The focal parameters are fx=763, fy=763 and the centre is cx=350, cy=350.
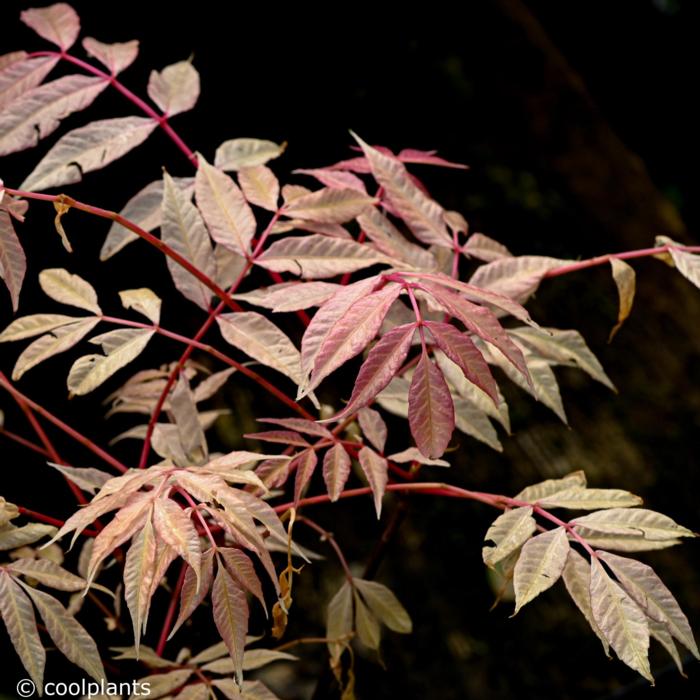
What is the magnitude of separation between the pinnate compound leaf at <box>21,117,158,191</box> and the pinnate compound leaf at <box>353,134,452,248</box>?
233 millimetres

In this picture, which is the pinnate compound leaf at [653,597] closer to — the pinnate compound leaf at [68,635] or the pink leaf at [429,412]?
the pink leaf at [429,412]

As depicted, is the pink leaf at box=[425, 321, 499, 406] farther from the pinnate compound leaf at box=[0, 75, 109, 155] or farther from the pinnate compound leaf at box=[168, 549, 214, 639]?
the pinnate compound leaf at box=[0, 75, 109, 155]

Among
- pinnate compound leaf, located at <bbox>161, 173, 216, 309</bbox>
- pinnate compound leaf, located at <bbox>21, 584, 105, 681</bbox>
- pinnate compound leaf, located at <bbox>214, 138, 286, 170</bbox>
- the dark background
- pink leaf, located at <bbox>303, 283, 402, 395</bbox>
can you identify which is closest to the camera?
pink leaf, located at <bbox>303, 283, 402, 395</bbox>

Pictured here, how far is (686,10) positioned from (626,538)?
125 inches

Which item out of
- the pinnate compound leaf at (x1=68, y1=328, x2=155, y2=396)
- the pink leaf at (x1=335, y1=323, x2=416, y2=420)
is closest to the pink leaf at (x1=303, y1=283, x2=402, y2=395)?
the pink leaf at (x1=335, y1=323, x2=416, y2=420)

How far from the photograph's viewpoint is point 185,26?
1226 millimetres

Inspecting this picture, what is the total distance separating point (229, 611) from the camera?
0.56 m

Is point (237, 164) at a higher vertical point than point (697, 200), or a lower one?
higher

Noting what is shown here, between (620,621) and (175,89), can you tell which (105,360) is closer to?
(175,89)

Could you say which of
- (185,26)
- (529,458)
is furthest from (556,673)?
(185,26)

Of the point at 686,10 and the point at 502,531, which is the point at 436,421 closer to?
the point at 502,531

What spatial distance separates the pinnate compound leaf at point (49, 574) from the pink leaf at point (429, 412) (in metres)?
0.32

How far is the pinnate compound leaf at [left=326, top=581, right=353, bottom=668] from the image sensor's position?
0.77 m

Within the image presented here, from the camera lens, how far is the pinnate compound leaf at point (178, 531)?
0.52 m
